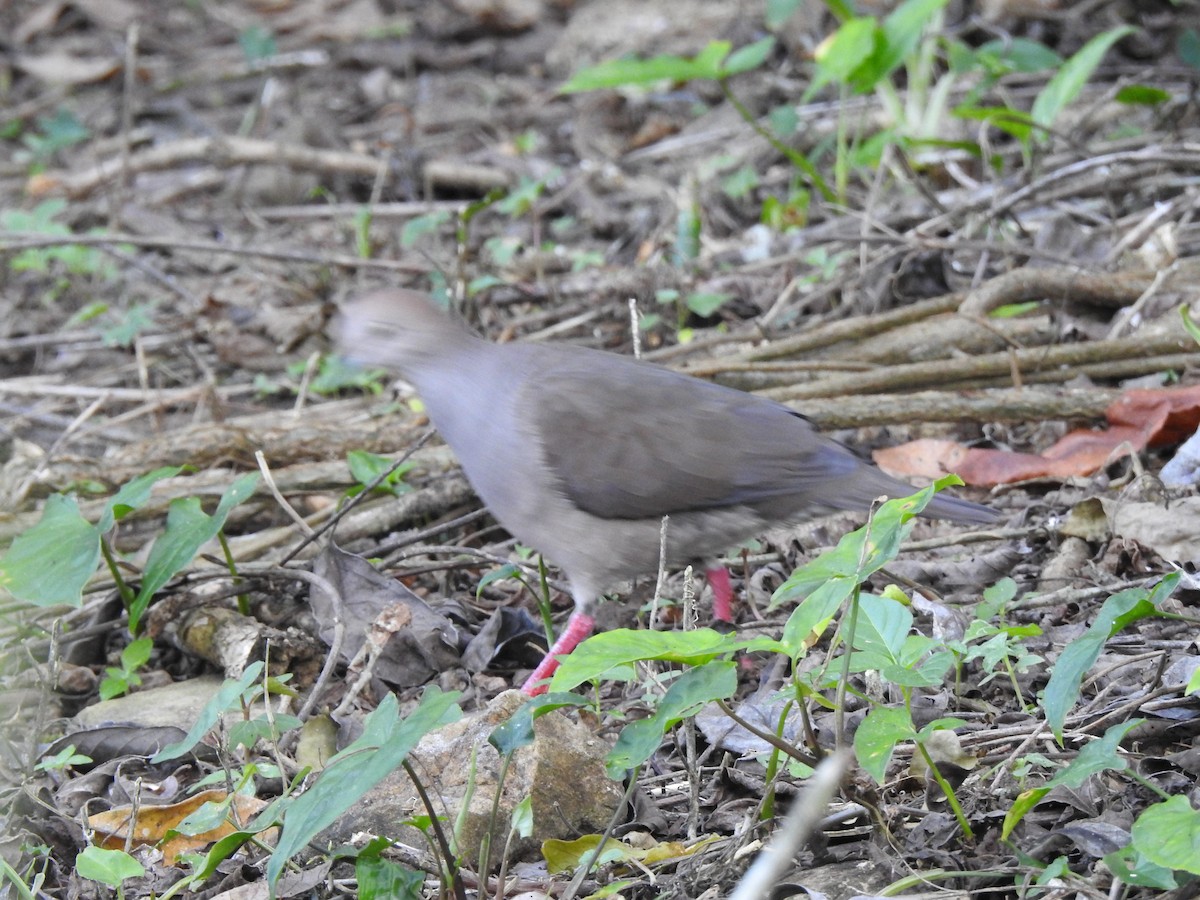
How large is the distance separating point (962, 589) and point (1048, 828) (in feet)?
4.01

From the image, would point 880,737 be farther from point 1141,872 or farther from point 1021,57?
point 1021,57

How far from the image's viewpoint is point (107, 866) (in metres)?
2.34

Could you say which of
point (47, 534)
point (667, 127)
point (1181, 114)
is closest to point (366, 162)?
point (667, 127)

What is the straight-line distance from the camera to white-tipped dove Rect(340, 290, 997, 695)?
3416mm

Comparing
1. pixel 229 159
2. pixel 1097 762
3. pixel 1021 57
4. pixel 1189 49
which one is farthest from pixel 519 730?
pixel 229 159

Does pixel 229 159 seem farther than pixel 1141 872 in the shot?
Answer: Yes

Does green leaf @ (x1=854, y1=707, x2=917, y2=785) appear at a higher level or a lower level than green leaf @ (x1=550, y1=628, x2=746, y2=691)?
lower

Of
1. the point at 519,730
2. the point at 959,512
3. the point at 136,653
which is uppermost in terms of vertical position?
the point at 519,730

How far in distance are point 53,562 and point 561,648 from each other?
4.09ft

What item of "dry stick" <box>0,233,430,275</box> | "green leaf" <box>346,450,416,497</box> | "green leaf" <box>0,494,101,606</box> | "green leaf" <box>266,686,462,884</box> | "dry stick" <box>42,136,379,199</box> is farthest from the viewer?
"dry stick" <box>42,136,379,199</box>

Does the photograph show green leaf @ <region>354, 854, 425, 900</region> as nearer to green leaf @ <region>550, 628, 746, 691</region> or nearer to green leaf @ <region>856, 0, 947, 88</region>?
green leaf @ <region>550, 628, 746, 691</region>

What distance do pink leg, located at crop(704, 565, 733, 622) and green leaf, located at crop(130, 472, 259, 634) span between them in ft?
4.13

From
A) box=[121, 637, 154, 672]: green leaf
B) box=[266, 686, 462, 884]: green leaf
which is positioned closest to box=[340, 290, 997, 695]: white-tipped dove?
box=[121, 637, 154, 672]: green leaf

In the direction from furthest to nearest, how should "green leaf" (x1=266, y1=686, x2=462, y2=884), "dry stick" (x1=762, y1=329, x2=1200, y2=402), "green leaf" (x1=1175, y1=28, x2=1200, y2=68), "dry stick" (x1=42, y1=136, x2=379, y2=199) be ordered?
"dry stick" (x1=42, y1=136, x2=379, y2=199), "green leaf" (x1=1175, y1=28, x2=1200, y2=68), "dry stick" (x1=762, y1=329, x2=1200, y2=402), "green leaf" (x1=266, y1=686, x2=462, y2=884)
